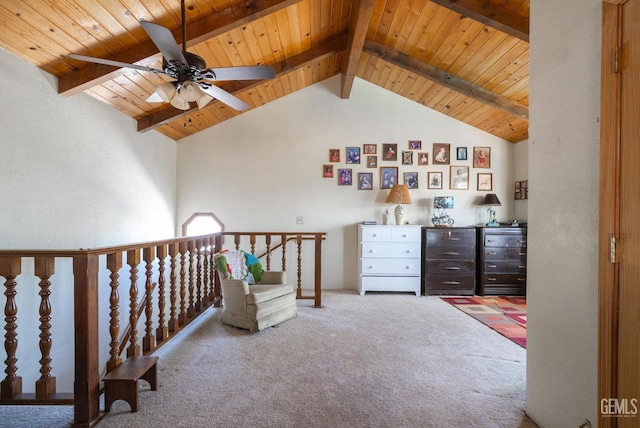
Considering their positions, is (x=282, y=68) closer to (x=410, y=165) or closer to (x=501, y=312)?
(x=410, y=165)

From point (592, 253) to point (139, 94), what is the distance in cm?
423

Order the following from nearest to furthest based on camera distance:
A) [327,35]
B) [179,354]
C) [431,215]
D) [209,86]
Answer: [209,86] → [179,354] → [327,35] → [431,215]

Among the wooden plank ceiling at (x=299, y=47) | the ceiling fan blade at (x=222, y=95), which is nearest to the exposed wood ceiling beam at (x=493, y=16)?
the wooden plank ceiling at (x=299, y=47)

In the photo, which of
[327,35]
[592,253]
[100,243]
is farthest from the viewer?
[327,35]

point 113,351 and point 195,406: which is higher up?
point 113,351

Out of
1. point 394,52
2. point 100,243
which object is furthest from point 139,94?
point 394,52

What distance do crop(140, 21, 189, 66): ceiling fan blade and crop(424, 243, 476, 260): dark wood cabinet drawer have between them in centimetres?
383

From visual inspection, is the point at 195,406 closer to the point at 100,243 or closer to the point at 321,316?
the point at 321,316

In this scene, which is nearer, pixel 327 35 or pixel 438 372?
pixel 438 372

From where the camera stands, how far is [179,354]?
8.02 feet

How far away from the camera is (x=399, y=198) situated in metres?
4.48

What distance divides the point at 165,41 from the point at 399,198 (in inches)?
140

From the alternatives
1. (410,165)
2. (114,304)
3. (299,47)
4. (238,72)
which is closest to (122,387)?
(114,304)

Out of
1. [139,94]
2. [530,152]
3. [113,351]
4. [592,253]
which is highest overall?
[139,94]
